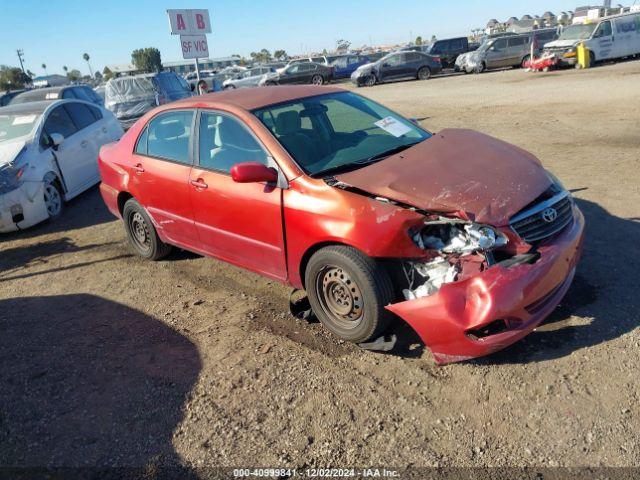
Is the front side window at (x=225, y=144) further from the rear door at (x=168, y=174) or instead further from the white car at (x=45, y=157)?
the white car at (x=45, y=157)

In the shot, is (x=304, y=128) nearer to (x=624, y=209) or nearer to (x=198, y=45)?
(x=624, y=209)

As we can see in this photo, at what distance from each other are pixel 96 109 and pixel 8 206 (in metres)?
3.30

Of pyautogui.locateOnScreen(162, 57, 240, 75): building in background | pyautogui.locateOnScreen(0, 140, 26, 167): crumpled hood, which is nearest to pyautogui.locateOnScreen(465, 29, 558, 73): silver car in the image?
pyautogui.locateOnScreen(0, 140, 26, 167): crumpled hood

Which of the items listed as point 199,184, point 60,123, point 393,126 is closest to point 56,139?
point 60,123

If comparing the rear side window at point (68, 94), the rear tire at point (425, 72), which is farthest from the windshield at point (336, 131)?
the rear tire at point (425, 72)

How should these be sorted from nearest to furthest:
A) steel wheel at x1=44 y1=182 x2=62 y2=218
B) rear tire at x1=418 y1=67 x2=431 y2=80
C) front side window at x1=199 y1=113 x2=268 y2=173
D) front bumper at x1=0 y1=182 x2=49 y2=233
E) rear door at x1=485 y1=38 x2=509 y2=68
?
front side window at x1=199 y1=113 x2=268 y2=173 → front bumper at x1=0 y1=182 x2=49 y2=233 → steel wheel at x1=44 y1=182 x2=62 y2=218 → rear door at x1=485 y1=38 x2=509 y2=68 → rear tire at x1=418 y1=67 x2=431 y2=80

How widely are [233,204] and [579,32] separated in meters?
24.0

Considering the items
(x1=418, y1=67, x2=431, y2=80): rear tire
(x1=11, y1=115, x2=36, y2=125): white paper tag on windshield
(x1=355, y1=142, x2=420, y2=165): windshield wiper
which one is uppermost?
(x1=11, y1=115, x2=36, y2=125): white paper tag on windshield

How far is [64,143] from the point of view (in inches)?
305

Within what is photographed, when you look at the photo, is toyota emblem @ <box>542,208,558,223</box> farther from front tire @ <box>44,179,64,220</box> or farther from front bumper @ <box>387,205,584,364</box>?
front tire @ <box>44,179,64,220</box>

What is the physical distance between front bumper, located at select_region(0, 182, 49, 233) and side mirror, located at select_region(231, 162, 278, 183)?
453 centimetres

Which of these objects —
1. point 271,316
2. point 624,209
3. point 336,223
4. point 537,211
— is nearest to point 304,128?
point 336,223

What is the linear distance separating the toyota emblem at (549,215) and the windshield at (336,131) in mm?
1239

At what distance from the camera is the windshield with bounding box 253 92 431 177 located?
12.6ft
